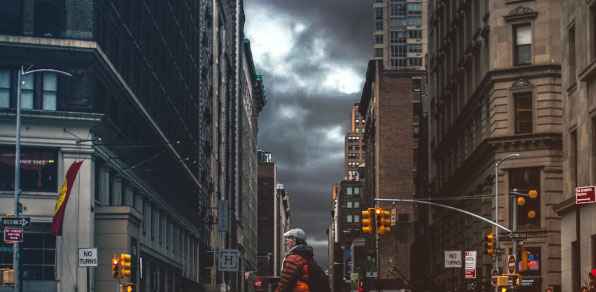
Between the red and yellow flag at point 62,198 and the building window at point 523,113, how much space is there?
23732 millimetres

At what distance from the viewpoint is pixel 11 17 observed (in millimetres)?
47219

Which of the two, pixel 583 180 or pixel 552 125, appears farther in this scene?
pixel 552 125

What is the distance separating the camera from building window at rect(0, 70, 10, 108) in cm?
4719

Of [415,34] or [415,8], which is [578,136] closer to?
[415,34]

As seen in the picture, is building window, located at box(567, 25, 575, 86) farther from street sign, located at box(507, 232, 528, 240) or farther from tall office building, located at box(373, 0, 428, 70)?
tall office building, located at box(373, 0, 428, 70)

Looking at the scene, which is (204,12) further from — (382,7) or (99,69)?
(382,7)

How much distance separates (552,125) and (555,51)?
4.01 metres

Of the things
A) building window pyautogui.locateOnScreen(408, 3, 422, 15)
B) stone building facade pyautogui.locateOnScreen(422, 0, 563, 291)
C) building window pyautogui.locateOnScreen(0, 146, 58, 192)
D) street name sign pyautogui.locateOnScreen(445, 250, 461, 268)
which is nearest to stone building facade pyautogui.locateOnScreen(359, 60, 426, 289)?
building window pyautogui.locateOnScreen(408, 3, 422, 15)

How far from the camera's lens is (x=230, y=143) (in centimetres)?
13025

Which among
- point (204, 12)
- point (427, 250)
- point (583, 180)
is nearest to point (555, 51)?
point (583, 180)

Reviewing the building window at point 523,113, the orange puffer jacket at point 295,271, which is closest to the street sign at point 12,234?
the orange puffer jacket at point 295,271

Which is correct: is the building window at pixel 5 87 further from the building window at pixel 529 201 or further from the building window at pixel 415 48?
the building window at pixel 415 48

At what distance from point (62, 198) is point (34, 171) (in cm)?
341

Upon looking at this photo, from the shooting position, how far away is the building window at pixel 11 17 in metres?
47.1
